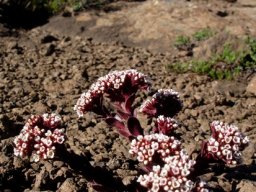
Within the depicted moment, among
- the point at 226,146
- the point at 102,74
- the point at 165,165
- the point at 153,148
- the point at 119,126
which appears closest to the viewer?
the point at 165,165

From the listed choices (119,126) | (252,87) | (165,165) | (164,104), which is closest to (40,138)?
(119,126)

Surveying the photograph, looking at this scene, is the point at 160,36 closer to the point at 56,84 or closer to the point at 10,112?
the point at 56,84

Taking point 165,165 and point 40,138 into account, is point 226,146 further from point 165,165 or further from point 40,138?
point 40,138

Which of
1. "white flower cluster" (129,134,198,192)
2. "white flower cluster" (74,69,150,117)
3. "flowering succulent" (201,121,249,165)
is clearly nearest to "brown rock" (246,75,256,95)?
"white flower cluster" (74,69,150,117)

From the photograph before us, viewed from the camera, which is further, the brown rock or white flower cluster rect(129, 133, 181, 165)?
the brown rock

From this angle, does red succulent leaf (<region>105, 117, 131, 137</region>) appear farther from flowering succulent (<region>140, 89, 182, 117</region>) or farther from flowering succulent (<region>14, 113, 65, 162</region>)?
flowering succulent (<region>14, 113, 65, 162</region>)

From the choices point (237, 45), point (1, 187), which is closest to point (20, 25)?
point (237, 45)
